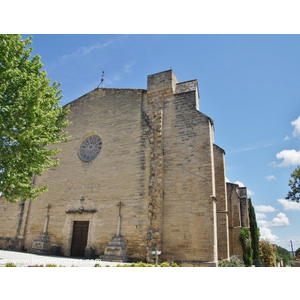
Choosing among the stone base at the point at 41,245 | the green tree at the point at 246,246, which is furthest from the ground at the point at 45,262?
the green tree at the point at 246,246

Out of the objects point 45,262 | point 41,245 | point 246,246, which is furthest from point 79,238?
point 246,246

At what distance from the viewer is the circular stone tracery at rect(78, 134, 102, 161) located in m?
14.8

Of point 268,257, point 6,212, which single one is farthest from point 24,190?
point 268,257

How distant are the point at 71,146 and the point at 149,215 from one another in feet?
23.0

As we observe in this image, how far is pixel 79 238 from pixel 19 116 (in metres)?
7.58

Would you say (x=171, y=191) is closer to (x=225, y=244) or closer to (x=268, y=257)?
(x=225, y=244)

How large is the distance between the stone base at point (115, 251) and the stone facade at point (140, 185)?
0.11 metres

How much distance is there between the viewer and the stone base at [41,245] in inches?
539

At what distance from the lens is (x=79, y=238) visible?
44.6 ft

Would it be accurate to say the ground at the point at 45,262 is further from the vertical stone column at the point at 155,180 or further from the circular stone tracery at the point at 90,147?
the circular stone tracery at the point at 90,147

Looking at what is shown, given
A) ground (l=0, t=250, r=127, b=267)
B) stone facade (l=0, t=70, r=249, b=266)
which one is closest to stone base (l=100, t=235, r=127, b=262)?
stone facade (l=0, t=70, r=249, b=266)

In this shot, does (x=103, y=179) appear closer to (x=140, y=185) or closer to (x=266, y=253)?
(x=140, y=185)

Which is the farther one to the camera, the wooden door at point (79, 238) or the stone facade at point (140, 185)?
the wooden door at point (79, 238)

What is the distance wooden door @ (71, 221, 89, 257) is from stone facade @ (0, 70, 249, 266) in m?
0.06
